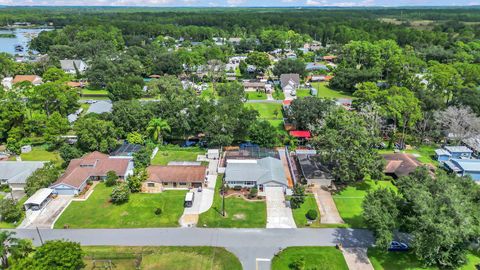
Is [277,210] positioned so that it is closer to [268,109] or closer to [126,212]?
[126,212]

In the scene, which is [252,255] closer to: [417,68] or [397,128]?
[397,128]

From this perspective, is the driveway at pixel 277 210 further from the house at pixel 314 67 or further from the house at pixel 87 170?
the house at pixel 314 67

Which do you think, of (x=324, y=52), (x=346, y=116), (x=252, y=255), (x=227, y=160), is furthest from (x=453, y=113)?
(x=324, y=52)

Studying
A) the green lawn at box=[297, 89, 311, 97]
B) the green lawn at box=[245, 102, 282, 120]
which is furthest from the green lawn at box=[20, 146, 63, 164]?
the green lawn at box=[297, 89, 311, 97]

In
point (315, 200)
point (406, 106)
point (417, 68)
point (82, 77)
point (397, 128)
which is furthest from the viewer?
point (82, 77)

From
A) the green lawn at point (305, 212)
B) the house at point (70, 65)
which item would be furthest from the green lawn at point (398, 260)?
the house at point (70, 65)

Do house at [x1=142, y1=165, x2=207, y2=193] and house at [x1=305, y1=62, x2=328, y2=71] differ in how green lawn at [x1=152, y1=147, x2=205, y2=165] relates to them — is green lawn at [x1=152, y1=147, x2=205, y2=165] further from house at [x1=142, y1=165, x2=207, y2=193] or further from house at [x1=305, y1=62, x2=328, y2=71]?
house at [x1=305, y1=62, x2=328, y2=71]

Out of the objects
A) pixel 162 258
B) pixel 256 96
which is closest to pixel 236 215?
pixel 162 258
